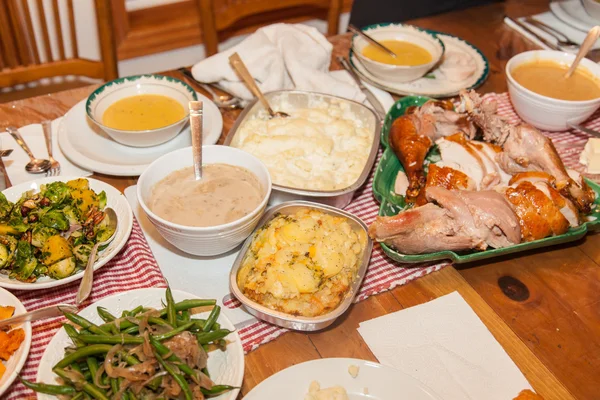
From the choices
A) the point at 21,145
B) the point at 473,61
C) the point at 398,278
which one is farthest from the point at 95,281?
the point at 473,61

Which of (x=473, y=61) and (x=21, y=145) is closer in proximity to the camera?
(x=21, y=145)

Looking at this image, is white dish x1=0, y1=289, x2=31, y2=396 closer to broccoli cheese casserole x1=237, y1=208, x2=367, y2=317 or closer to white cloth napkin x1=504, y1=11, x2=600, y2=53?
broccoli cheese casserole x1=237, y1=208, x2=367, y2=317

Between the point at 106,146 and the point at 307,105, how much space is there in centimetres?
91

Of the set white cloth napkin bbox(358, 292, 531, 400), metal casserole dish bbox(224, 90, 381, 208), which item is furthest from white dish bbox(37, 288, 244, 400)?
metal casserole dish bbox(224, 90, 381, 208)

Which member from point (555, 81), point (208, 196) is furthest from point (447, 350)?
point (555, 81)

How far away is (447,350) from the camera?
1.68 metres

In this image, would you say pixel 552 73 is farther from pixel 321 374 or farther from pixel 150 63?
pixel 150 63

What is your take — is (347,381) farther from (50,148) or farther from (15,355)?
(50,148)

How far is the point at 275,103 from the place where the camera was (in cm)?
250

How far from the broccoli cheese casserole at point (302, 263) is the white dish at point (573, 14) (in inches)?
95.3

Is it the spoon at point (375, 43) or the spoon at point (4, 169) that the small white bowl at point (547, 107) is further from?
the spoon at point (4, 169)

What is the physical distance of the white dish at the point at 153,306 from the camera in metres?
1.43

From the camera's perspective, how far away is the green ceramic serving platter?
184cm

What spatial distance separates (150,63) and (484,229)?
3.96 m
